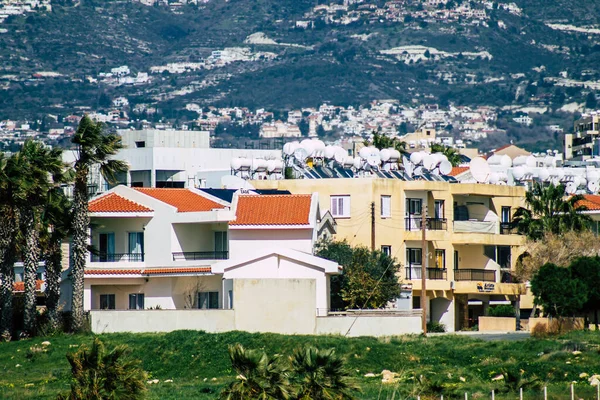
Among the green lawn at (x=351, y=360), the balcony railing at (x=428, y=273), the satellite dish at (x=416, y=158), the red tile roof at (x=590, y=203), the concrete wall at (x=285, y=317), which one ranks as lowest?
the green lawn at (x=351, y=360)

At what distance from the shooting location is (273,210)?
76.7 meters

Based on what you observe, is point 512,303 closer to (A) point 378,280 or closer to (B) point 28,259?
(A) point 378,280

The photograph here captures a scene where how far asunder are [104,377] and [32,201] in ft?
90.1

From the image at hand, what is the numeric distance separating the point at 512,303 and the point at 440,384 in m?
39.5

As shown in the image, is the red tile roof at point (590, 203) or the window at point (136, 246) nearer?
the window at point (136, 246)

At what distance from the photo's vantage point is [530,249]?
87.9 metres

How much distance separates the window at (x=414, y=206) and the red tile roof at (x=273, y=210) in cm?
1080

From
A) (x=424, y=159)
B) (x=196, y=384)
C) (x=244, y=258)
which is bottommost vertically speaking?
(x=196, y=384)

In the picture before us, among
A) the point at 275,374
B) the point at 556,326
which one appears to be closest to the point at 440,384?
the point at 275,374

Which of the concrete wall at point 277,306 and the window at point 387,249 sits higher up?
the window at point 387,249

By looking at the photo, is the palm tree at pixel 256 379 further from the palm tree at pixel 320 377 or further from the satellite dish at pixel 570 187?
the satellite dish at pixel 570 187

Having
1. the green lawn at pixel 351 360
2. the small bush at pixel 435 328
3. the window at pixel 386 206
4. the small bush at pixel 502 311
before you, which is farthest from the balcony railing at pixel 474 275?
the green lawn at pixel 351 360

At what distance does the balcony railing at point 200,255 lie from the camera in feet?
255

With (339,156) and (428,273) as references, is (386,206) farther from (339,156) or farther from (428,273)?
(339,156)
